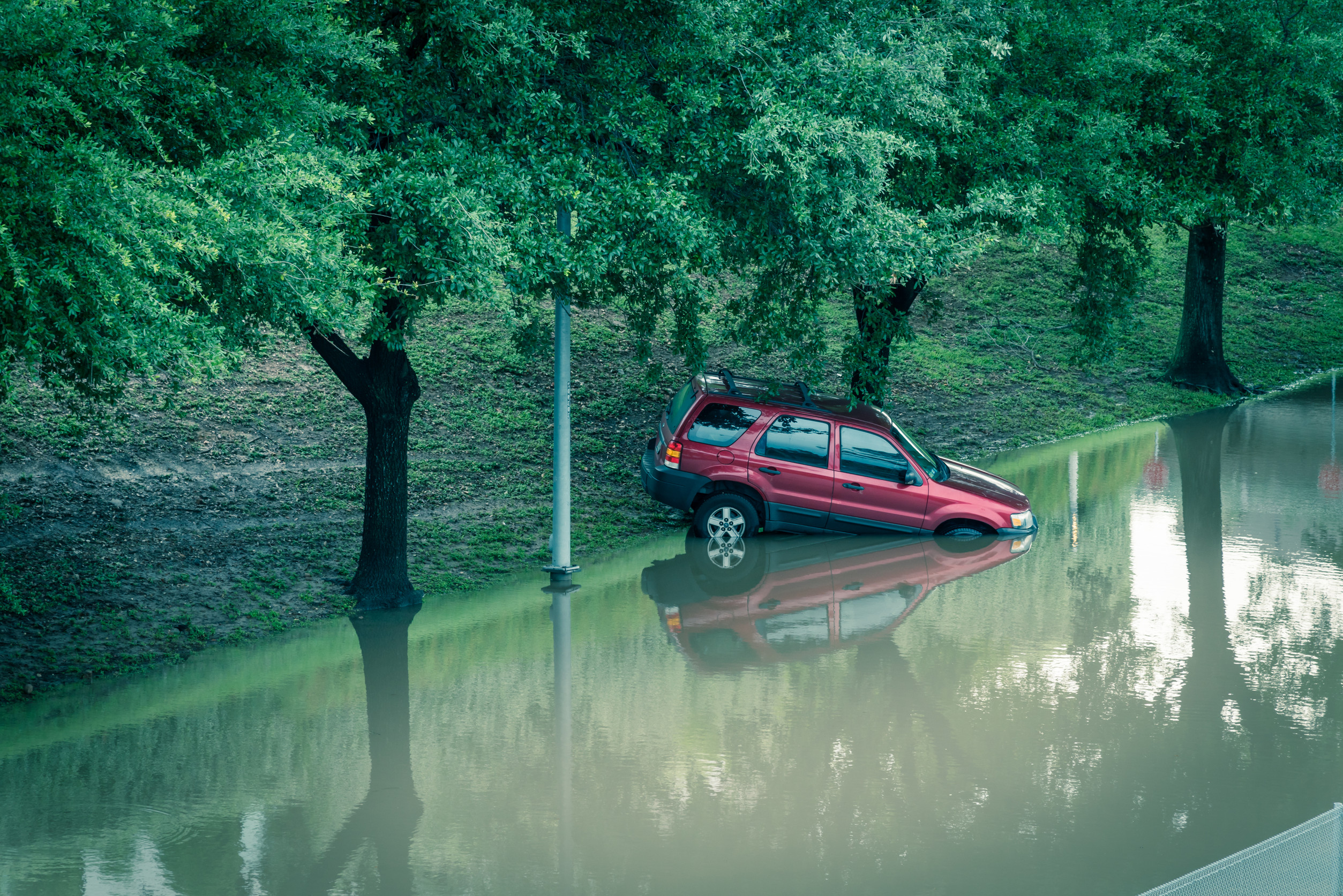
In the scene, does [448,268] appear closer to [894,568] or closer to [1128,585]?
[894,568]

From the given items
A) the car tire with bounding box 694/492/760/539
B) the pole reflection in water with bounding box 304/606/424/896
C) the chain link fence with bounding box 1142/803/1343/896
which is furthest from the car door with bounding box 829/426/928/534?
the chain link fence with bounding box 1142/803/1343/896

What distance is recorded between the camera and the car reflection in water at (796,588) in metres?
11.4

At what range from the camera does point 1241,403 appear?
2445 centimetres

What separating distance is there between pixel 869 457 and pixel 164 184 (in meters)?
8.63

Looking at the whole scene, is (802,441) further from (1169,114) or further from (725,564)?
(1169,114)

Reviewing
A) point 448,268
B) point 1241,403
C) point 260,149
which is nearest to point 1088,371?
point 1241,403

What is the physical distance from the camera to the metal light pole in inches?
496

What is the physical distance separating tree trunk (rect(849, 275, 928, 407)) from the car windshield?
0.83m

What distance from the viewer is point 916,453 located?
47.4 ft

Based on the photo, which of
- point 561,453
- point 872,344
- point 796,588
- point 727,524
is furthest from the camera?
point 872,344

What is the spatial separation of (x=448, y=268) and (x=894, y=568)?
254 inches

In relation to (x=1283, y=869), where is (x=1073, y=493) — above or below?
above

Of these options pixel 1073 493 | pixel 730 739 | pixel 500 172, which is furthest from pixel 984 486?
pixel 500 172

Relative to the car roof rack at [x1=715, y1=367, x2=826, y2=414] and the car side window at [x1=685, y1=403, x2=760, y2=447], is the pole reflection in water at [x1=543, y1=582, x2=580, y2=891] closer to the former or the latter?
the car side window at [x1=685, y1=403, x2=760, y2=447]
